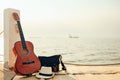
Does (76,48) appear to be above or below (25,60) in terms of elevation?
below

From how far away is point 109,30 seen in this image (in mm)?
5395

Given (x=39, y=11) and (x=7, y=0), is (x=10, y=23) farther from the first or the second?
(x=39, y=11)

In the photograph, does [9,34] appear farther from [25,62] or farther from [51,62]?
[51,62]

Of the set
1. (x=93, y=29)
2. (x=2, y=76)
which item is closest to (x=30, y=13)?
(x=93, y=29)

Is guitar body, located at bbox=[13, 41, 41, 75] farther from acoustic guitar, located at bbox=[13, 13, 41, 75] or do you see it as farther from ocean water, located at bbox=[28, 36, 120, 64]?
ocean water, located at bbox=[28, 36, 120, 64]

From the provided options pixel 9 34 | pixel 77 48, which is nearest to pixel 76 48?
pixel 77 48

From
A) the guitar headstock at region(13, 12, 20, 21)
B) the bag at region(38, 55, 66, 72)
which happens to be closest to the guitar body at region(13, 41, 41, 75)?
the bag at region(38, 55, 66, 72)

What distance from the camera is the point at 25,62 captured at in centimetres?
256

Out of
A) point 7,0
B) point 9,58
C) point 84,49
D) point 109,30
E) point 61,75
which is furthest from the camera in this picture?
point 84,49

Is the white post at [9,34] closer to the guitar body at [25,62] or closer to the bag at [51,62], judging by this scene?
the guitar body at [25,62]

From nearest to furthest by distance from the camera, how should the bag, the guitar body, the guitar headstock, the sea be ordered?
the guitar body
the bag
the guitar headstock
the sea

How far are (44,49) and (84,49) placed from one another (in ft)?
4.66

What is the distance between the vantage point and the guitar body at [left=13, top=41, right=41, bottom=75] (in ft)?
8.21

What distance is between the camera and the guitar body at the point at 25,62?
250 cm
